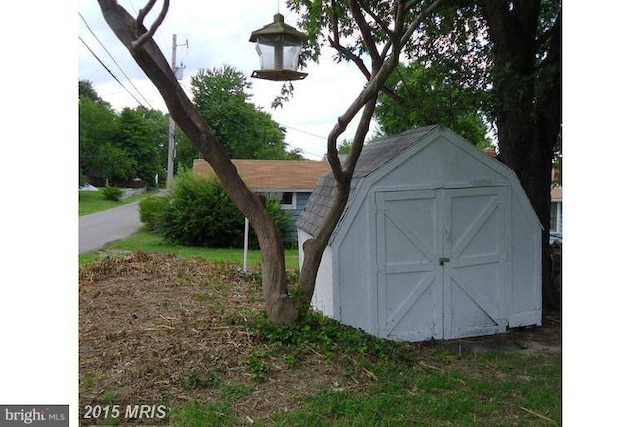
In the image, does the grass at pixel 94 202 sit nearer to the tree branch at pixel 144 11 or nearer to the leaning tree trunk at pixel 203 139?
the leaning tree trunk at pixel 203 139

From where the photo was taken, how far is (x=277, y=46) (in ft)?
17.7

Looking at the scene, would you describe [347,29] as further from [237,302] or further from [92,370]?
[92,370]

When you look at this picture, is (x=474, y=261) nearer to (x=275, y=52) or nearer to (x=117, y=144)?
(x=275, y=52)

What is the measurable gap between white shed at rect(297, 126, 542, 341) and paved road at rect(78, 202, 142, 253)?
38.2ft

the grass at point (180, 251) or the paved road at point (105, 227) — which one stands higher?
the paved road at point (105, 227)

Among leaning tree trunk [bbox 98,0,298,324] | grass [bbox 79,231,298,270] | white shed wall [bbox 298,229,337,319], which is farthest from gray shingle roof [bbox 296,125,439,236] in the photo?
grass [bbox 79,231,298,270]

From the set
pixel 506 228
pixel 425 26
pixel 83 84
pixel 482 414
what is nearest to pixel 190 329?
pixel 482 414

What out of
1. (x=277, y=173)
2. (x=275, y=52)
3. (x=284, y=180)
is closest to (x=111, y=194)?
(x=277, y=173)

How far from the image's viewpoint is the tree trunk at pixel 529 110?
8344mm

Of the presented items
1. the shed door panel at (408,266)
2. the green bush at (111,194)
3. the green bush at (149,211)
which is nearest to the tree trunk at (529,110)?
the shed door panel at (408,266)

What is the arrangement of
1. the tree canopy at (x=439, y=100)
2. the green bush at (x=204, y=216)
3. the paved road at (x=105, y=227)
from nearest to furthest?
1. the tree canopy at (x=439, y=100)
2. the green bush at (x=204, y=216)
3. the paved road at (x=105, y=227)

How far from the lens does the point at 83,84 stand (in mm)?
61906

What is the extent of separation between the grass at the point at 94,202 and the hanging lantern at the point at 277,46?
27.0 m

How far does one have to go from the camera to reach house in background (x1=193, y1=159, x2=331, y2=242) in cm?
2067
